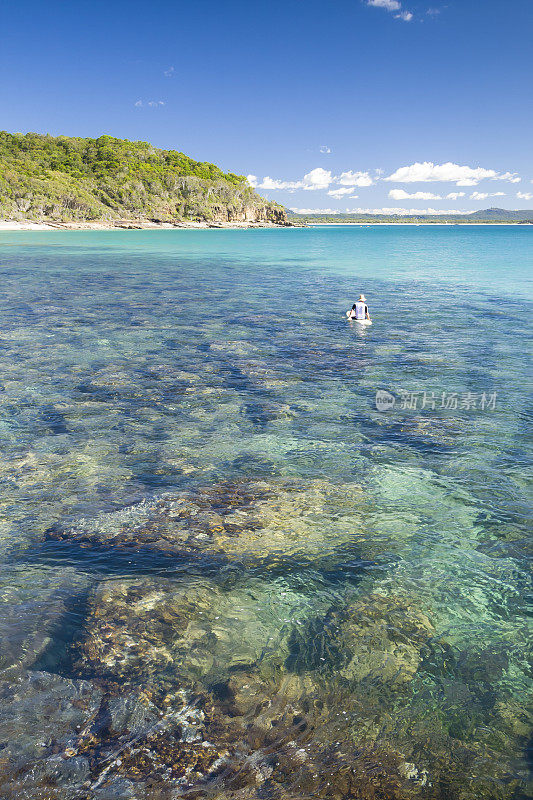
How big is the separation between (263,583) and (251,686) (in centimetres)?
166

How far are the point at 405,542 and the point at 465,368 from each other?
11.9 m

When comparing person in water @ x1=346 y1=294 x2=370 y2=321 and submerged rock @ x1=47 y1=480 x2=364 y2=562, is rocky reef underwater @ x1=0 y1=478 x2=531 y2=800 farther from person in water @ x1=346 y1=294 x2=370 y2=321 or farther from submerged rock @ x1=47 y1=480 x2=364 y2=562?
person in water @ x1=346 y1=294 x2=370 y2=321

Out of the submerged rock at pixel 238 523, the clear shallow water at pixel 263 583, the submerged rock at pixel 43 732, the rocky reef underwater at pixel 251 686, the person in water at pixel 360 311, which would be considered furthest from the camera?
the person in water at pixel 360 311

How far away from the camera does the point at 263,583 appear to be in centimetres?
671

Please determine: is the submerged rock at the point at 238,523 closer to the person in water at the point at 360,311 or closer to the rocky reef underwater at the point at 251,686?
the rocky reef underwater at the point at 251,686

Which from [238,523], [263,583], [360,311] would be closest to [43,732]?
[263,583]

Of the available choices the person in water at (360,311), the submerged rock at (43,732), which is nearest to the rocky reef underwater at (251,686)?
the submerged rock at (43,732)

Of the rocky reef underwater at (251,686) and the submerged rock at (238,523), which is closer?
the rocky reef underwater at (251,686)

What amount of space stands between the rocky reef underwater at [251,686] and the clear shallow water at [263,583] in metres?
0.02

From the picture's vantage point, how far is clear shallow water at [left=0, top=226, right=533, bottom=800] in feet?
14.5

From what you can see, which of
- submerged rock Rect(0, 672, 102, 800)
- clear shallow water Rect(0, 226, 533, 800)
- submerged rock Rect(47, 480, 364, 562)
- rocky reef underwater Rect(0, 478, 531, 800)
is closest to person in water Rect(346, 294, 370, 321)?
clear shallow water Rect(0, 226, 533, 800)

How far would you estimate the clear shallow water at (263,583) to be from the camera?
441 cm

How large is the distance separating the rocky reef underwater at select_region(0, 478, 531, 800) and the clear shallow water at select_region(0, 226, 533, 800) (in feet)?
0.07

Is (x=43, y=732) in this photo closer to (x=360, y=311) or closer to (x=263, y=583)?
(x=263, y=583)
